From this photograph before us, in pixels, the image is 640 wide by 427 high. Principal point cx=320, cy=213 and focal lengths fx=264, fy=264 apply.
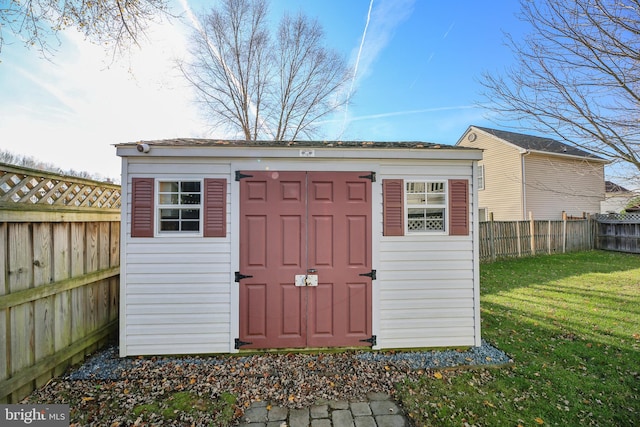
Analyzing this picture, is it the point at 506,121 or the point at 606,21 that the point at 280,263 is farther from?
the point at 606,21

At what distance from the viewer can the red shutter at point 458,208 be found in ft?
13.3

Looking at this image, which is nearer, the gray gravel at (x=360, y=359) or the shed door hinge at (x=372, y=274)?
the gray gravel at (x=360, y=359)

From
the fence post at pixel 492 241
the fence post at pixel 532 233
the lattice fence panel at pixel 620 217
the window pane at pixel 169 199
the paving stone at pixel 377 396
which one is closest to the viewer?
the paving stone at pixel 377 396

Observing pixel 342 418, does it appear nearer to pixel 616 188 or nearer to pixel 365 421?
pixel 365 421

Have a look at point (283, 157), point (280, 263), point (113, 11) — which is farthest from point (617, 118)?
point (113, 11)

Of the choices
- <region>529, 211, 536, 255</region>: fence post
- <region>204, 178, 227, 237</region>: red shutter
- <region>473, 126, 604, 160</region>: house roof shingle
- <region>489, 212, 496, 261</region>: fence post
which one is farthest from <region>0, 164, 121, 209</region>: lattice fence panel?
<region>473, 126, 604, 160</region>: house roof shingle

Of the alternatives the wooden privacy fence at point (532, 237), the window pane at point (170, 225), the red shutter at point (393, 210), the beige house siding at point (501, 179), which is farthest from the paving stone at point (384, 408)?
the beige house siding at point (501, 179)

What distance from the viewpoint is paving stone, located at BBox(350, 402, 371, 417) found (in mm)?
2694

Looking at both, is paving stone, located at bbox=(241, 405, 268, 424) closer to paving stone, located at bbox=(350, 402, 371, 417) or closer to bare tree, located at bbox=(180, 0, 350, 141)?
paving stone, located at bbox=(350, 402, 371, 417)

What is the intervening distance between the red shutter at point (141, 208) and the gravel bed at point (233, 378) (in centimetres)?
181

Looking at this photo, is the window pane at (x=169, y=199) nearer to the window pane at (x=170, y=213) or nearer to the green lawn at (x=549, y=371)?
the window pane at (x=170, y=213)

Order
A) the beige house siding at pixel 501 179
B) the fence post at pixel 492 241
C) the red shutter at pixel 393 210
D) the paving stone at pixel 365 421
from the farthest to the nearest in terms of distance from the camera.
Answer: the beige house siding at pixel 501 179
the fence post at pixel 492 241
the red shutter at pixel 393 210
the paving stone at pixel 365 421

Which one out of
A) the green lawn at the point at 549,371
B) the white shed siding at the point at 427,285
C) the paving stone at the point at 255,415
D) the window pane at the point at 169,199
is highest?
the window pane at the point at 169,199

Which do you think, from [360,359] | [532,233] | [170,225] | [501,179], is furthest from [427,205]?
[501,179]
